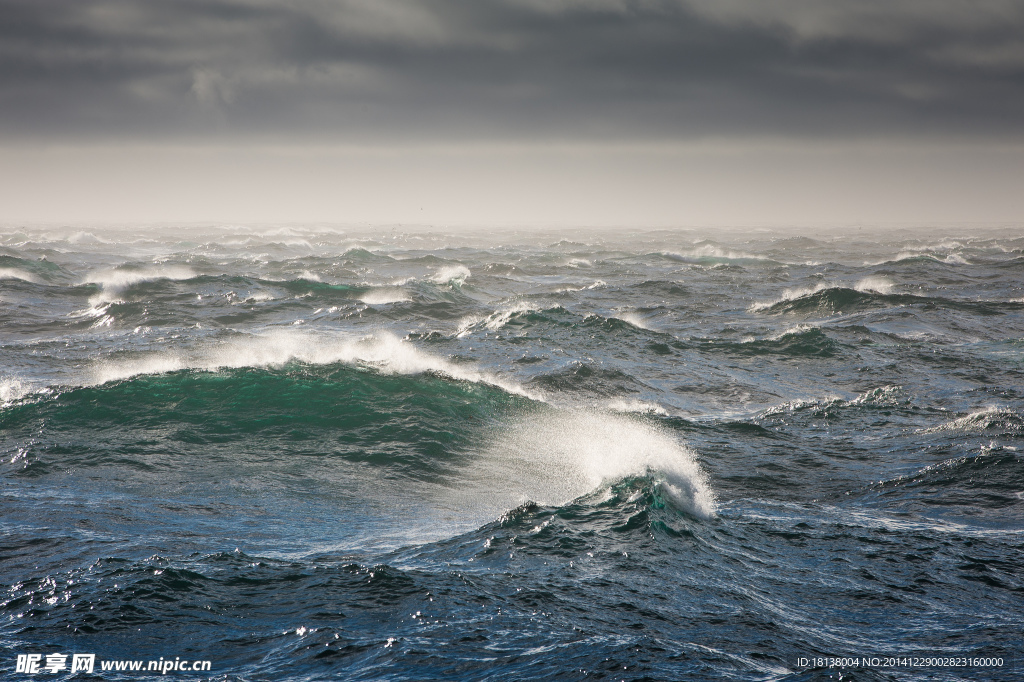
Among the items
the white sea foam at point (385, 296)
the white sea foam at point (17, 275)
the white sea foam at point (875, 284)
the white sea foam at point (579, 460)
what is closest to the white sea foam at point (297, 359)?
the white sea foam at point (579, 460)

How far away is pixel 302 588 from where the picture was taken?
6.07 m

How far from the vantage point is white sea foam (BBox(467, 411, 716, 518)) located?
9031mm

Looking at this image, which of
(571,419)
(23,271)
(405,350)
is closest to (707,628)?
(571,419)

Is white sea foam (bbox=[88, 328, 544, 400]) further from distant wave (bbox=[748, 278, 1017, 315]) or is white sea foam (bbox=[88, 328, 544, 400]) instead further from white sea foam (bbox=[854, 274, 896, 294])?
white sea foam (bbox=[854, 274, 896, 294])

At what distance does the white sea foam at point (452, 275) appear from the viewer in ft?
130

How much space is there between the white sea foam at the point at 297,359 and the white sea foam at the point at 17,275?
2198cm

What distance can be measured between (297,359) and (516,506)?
31.0 ft

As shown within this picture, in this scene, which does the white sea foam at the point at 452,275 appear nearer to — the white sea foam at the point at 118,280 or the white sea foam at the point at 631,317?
the white sea foam at the point at 631,317

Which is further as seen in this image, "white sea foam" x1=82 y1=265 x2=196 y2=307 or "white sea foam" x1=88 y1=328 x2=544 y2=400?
"white sea foam" x1=82 y1=265 x2=196 y2=307

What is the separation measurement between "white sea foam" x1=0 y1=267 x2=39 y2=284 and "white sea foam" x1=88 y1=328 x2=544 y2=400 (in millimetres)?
21979

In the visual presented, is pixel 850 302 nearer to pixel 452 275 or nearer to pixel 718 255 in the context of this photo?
pixel 452 275

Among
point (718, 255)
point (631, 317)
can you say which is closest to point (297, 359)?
point (631, 317)

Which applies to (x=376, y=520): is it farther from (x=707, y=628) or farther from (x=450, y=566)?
(x=707, y=628)

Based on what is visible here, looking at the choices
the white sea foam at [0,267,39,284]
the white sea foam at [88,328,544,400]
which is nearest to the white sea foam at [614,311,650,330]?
the white sea foam at [88,328,544,400]
